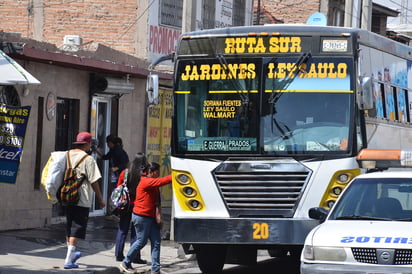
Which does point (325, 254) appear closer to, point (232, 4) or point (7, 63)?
point (7, 63)

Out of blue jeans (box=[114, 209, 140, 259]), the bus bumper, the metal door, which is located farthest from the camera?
the metal door

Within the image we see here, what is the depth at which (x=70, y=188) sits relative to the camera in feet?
40.2

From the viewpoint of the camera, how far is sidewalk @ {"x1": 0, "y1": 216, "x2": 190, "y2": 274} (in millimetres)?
12445

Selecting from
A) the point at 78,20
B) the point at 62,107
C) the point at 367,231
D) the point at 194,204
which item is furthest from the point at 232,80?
the point at 78,20

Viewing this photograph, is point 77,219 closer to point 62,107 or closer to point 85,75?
point 62,107

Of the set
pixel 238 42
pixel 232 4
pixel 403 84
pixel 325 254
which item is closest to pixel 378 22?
pixel 232 4

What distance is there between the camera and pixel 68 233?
1251 centimetres

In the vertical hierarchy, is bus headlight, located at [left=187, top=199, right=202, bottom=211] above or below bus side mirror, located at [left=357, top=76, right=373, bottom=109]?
below

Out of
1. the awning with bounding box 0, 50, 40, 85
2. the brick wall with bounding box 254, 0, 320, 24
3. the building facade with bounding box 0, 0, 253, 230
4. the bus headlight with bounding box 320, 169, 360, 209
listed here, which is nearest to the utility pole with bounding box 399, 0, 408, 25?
the brick wall with bounding box 254, 0, 320, 24

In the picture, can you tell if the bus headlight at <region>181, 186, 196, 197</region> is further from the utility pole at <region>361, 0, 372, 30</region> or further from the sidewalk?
the utility pole at <region>361, 0, 372, 30</region>

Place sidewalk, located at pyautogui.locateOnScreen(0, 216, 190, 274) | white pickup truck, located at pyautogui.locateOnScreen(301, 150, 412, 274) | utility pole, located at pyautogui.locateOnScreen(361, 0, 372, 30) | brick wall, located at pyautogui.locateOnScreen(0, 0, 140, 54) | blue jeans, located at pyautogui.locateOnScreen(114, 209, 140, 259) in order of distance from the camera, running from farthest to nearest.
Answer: brick wall, located at pyautogui.locateOnScreen(0, 0, 140, 54) < utility pole, located at pyautogui.locateOnScreen(361, 0, 372, 30) < blue jeans, located at pyautogui.locateOnScreen(114, 209, 140, 259) < sidewalk, located at pyautogui.locateOnScreen(0, 216, 190, 274) < white pickup truck, located at pyautogui.locateOnScreen(301, 150, 412, 274)

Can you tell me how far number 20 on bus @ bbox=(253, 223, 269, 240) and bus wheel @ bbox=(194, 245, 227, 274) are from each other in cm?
114

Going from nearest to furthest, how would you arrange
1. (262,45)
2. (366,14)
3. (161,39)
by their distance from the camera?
1. (262,45)
2. (366,14)
3. (161,39)

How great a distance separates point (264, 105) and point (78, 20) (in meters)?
12.8
